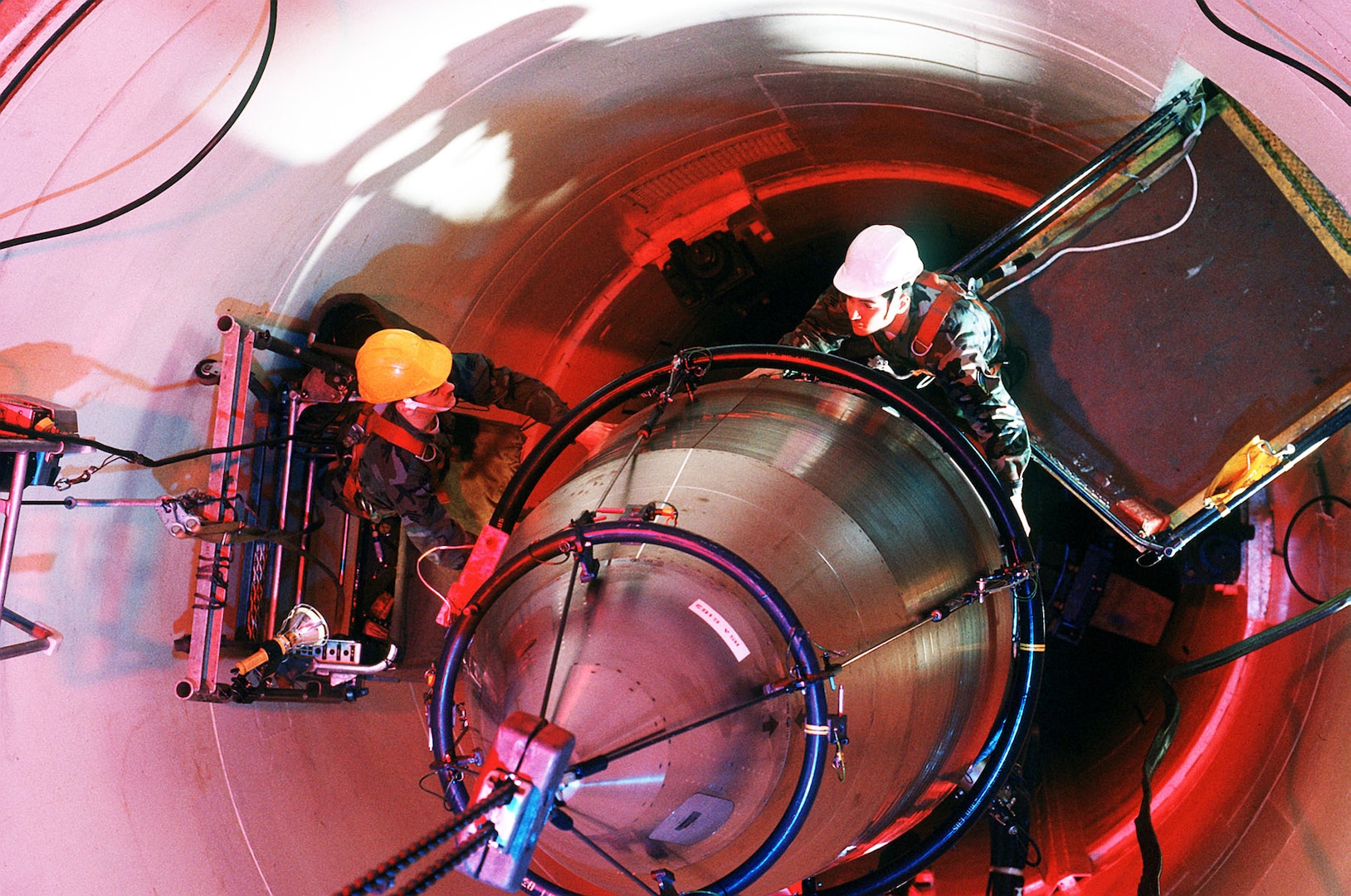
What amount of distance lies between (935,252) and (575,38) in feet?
10.8

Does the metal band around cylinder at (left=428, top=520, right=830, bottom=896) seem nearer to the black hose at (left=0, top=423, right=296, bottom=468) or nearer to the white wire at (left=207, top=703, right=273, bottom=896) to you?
the black hose at (left=0, top=423, right=296, bottom=468)

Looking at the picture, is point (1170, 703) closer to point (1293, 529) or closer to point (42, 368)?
point (1293, 529)

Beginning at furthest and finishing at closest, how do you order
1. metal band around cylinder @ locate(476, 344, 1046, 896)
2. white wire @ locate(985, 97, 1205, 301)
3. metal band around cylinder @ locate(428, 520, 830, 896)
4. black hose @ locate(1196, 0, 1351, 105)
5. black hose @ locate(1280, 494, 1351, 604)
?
black hose @ locate(1280, 494, 1351, 604), white wire @ locate(985, 97, 1205, 301), metal band around cylinder @ locate(476, 344, 1046, 896), black hose @ locate(1196, 0, 1351, 105), metal band around cylinder @ locate(428, 520, 830, 896)

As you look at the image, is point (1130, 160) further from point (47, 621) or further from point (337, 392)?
point (47, 621)

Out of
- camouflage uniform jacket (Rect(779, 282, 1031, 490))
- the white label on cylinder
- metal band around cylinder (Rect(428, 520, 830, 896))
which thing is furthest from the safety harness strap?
the white label on cylinder

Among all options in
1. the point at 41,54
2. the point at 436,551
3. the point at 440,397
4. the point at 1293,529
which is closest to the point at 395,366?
the point at 440,397

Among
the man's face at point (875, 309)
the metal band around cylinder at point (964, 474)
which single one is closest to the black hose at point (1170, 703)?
the metal band around cylinder at point (964, 474)

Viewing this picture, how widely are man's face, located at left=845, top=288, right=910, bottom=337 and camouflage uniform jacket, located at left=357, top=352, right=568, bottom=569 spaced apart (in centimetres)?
142

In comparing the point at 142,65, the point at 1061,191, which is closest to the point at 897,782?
the point at 1061,191

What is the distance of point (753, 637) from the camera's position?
2311mm

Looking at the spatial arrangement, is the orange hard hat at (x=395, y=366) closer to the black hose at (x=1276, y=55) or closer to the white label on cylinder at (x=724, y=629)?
the white label on cylinder at (x=724, y=629)

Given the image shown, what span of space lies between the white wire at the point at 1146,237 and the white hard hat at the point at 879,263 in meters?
0.78

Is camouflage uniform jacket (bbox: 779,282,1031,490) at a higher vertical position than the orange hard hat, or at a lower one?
higher

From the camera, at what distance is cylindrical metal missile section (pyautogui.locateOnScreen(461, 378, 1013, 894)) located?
7.27 feet
